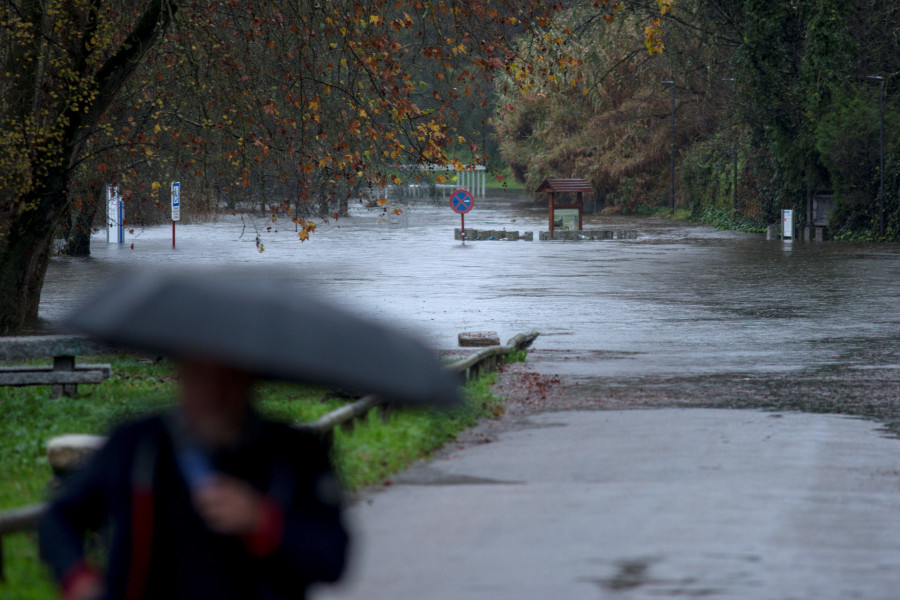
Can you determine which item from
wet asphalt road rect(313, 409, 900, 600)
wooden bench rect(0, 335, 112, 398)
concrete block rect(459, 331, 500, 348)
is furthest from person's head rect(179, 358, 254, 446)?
concrete block rect(459, 331, 500, 348)

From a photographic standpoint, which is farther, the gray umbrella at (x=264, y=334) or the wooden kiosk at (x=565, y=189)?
the wooden kiosk at (x=565, y=189)

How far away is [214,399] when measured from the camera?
8.59ft

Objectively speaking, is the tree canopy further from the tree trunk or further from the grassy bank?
the grassy bank

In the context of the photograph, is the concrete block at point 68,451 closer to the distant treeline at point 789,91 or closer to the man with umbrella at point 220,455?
the man with umbrella at point 220,455

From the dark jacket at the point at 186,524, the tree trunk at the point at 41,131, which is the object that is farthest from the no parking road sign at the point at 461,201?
the dark jacket at the point at 186,524

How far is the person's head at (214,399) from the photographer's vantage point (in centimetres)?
262

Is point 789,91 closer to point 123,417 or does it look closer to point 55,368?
point 55,368

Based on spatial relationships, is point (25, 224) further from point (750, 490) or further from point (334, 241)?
point (334, 241)

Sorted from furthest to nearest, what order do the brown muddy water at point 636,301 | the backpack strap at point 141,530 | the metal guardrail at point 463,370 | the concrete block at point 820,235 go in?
1. the concrete block at point 820,235
2. the brown muddy water at point 636,301
3. the metal guardrail at point 463,370
4. the backpack strap at point 141,530

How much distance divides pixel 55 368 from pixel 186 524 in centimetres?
928

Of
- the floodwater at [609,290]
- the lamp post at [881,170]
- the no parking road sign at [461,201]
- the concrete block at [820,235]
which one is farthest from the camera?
the no parking road sign at [461,201]

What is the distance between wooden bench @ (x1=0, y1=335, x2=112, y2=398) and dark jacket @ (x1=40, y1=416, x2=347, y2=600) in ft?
28.2

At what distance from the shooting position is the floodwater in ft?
54.7

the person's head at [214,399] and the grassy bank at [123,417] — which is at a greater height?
the person's head at [214,399]
